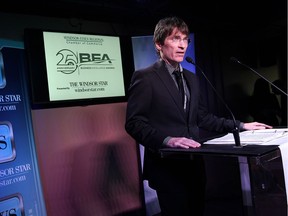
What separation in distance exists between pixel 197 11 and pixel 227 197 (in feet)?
7.45

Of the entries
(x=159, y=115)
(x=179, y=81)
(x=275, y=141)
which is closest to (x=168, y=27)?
(x=179, y=81)

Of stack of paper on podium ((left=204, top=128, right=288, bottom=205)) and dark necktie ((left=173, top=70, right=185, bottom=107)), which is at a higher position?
dark necktie ((left=173, top=70, right=185, bottom=107))

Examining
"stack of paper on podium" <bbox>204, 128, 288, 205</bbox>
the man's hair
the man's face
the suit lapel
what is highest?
the man's hair

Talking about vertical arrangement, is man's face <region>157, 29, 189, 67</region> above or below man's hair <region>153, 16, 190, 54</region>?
below

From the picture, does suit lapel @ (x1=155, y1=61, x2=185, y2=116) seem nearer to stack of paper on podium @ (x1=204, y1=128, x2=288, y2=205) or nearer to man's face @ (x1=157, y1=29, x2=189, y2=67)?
man's face @ (x1=157, y1=29, x2=189, y2=67)

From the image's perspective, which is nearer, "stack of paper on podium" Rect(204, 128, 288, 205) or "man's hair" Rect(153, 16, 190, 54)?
"stack of paper on podium" Rect(204, 128, 288, 205)

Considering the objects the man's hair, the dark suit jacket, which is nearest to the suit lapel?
the dark suit jacket

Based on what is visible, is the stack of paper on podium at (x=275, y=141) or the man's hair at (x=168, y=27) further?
the man's hair at (x=168, y=27)

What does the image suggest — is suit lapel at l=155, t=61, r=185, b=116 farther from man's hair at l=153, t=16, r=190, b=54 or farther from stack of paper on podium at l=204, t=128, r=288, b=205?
stack of paper on podium at l=204, t=128, r=288, b=205

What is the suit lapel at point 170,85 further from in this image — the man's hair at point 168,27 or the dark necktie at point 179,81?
the man's hair at point 168,27

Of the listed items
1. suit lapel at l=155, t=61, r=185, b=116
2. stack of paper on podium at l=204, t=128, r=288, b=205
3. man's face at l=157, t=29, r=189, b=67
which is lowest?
stack of paper on podium at l=204, t=128, r=288, b=205

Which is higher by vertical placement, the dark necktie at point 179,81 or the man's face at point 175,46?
the man's face at point 175,46

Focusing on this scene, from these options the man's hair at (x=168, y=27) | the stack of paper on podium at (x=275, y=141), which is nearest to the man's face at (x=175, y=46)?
the man's hair at (x=168, y=27)

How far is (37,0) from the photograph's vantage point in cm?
265
